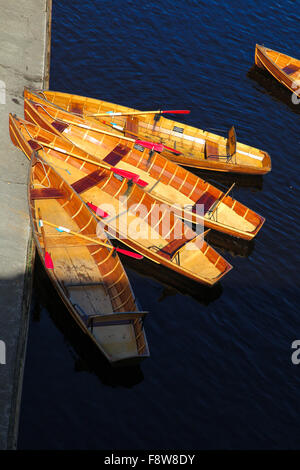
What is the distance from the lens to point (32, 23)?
49.2 m

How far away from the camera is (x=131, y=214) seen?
35125 mm

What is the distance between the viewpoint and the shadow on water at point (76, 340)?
92.2 feet

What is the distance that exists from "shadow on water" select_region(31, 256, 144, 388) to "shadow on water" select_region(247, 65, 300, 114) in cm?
3002

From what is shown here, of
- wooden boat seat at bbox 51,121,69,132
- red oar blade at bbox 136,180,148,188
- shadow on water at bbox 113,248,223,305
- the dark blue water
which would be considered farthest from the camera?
wooden boat seat at bbox 51,121,69,132

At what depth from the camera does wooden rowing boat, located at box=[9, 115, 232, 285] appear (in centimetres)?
3269

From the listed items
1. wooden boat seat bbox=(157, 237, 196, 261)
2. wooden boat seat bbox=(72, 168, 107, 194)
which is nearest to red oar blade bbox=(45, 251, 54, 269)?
wooden boat seat bbox=(157, 237, 196, 261)

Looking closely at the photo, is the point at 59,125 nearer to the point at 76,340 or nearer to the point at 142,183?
the point at 142,183

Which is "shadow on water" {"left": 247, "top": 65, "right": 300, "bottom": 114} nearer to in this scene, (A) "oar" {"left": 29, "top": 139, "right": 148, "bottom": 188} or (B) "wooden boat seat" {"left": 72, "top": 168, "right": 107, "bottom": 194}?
(A) "oar" {"left": 29, "top": 139, "right": 148, "bottom": 188}

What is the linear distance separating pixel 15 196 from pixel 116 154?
319 inches

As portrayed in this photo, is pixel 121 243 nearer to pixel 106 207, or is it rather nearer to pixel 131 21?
pixel 106 207

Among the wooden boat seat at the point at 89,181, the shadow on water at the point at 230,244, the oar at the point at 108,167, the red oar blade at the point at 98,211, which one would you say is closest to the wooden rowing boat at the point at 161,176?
the oar at the point at 108,167

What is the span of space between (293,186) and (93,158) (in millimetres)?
15851

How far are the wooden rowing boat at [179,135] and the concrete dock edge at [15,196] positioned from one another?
4224 millimetres

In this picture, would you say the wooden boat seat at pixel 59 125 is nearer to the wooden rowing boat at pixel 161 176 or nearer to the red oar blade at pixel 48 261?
the wooden rowing boat at pixel 161 176
